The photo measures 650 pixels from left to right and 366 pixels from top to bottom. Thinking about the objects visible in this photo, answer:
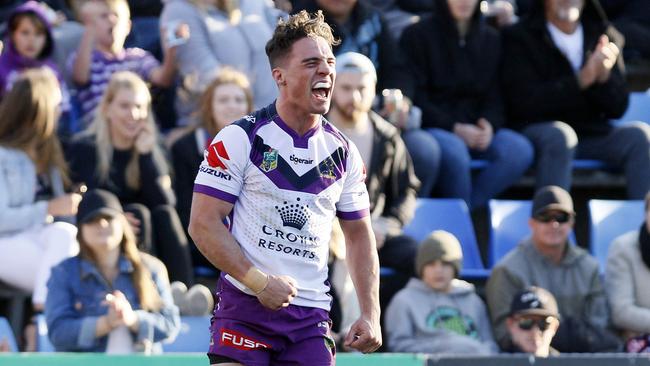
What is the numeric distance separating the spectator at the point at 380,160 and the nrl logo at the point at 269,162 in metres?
3.81

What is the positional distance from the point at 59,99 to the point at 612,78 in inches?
162

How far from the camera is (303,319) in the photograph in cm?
580

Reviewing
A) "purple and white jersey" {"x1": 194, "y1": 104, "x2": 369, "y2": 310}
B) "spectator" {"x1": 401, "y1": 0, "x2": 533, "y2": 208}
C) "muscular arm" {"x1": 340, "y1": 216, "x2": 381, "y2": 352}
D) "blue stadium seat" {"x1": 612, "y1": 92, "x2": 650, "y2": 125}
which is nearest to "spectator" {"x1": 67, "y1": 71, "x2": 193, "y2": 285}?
"spectator" {"x1": 401, "y1": 0, "x2": 533, "y2": 208}

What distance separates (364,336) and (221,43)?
5.22 m

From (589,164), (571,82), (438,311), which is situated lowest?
(438,311)

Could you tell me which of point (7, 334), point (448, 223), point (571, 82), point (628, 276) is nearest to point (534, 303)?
point (628, 276)

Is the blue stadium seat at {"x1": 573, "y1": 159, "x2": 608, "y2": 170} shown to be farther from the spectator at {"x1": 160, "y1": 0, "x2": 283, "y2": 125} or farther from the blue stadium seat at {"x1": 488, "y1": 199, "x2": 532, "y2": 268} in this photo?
the spectator at {"x1": 160, "y1": 0, "x2": 283, "y2": 125}

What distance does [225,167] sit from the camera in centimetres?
564

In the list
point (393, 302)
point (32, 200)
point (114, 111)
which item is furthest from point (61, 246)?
point (393, 302)

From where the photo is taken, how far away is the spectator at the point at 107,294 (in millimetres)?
8211

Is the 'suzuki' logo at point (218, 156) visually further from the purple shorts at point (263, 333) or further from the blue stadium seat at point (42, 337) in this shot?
the blue stadium seat at point (42, 337)

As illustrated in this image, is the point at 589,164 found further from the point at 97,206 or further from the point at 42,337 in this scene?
the point at 42,337

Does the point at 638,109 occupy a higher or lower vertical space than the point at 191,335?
higher

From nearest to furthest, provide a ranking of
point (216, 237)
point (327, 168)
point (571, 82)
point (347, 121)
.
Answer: point (216, 237) → point (327, 168) → point (347, 121) → point (571, 82)
